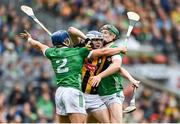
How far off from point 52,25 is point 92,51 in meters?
8.53

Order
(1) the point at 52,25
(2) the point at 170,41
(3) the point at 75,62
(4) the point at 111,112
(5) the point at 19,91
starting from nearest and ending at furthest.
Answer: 1. (3) the point at 75,62
2. (4) the point at 111,112
3. (5) the point at 19,91
4. (1) the point at 52,25
5. (2) the point at 170,41

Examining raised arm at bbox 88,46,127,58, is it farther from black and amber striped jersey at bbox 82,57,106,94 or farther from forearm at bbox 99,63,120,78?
black and amber striped jersey at bbox 82,57,106,94

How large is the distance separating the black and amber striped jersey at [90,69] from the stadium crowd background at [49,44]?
9.46 ft

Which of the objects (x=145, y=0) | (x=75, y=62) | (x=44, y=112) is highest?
(x=145, y=0)

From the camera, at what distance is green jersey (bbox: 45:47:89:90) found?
41.9ft

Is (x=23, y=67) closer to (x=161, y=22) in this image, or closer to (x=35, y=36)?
(x=35, y=36)

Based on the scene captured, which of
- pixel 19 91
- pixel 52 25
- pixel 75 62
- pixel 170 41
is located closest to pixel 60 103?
pixel 75 62

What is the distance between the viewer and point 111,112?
44.7 ft

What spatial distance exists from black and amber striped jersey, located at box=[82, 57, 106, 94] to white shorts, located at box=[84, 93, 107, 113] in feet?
0.48

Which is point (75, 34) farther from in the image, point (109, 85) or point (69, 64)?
point (109, 85)

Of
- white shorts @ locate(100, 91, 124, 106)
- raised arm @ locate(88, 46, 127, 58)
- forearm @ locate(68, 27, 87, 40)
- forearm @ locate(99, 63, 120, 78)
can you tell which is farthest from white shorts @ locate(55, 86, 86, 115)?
forearm @ locate(68, 27, 87, 40)

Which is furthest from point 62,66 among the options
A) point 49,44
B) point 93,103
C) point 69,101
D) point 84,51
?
point 49,44

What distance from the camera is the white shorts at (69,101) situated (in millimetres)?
12680

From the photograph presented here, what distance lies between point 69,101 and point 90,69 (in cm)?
107
